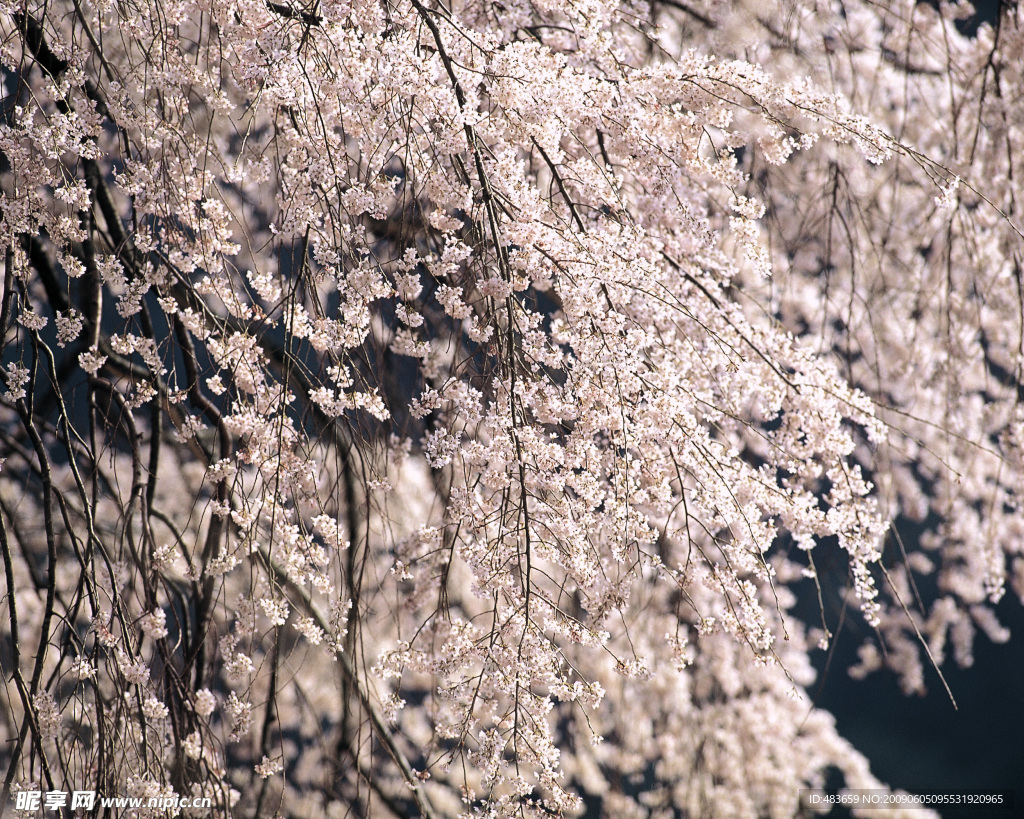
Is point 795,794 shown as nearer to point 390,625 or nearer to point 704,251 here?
point 390,625

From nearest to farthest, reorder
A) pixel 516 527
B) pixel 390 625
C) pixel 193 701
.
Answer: pixel 516 527
pixel 193 701
pixel 390 625

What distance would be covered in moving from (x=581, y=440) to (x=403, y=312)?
313 mm

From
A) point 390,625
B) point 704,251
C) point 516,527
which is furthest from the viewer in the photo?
point 390,625

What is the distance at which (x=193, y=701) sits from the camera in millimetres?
1324

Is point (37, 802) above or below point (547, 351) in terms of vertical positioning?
below

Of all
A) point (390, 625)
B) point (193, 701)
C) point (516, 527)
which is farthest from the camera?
point (390, 625)

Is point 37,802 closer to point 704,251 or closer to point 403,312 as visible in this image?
point 403,312

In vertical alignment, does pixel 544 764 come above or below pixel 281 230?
below

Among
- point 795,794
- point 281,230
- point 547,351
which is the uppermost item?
point 281,230

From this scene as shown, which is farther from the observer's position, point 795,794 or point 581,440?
point 795,794

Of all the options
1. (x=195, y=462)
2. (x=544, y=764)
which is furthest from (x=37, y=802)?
(x=195, y=462)

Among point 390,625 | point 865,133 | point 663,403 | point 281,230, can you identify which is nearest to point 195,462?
point 390,625

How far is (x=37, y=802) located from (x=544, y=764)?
0.74 metres

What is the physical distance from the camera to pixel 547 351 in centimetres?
110
